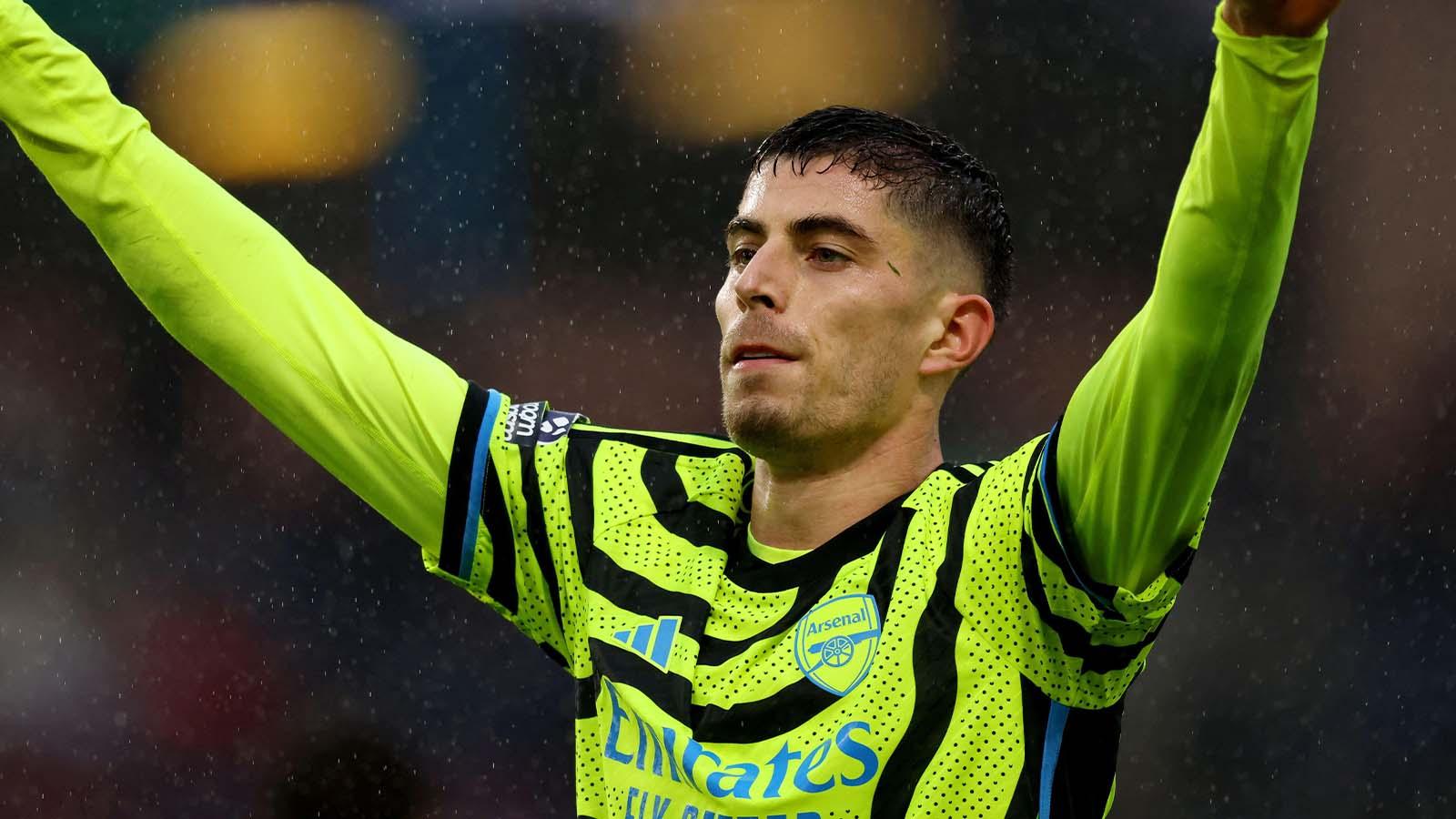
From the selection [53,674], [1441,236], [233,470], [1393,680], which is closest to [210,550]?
[233,470]

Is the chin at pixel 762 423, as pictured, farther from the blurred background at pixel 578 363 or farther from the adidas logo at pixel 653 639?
the blurred background at pixel 578 363

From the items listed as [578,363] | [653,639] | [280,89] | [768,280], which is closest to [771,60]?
[578,363]

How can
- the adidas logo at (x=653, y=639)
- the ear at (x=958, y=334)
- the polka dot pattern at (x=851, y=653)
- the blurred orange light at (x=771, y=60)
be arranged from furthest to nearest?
the blurred orange light at (x=771, y=60) < the ear at (x=958, y=334) < the adidas logo at (x=653, y=639) < the polka dot pattern at (x=851, y=653)

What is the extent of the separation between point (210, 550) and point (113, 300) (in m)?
0.74

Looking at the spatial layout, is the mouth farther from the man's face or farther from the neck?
the neck

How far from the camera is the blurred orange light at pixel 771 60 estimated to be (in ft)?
13.5

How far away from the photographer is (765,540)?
1.94 meters

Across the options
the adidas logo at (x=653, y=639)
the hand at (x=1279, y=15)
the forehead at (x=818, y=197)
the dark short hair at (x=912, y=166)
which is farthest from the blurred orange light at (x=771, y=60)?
the hand at (x=1279, y=15)

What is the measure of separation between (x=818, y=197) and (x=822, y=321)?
0.53 ft

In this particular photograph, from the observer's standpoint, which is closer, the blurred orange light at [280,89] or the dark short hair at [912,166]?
the dark short hair at [912,166]

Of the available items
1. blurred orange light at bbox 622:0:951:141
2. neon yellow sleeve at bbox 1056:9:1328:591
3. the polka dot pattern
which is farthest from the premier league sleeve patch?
blurred orange light at bbox 622:0:951:141

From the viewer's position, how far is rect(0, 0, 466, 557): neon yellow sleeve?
6.08 ft

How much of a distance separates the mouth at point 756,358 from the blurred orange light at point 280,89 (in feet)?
8.66

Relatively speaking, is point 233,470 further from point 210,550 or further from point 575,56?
point 575,56
